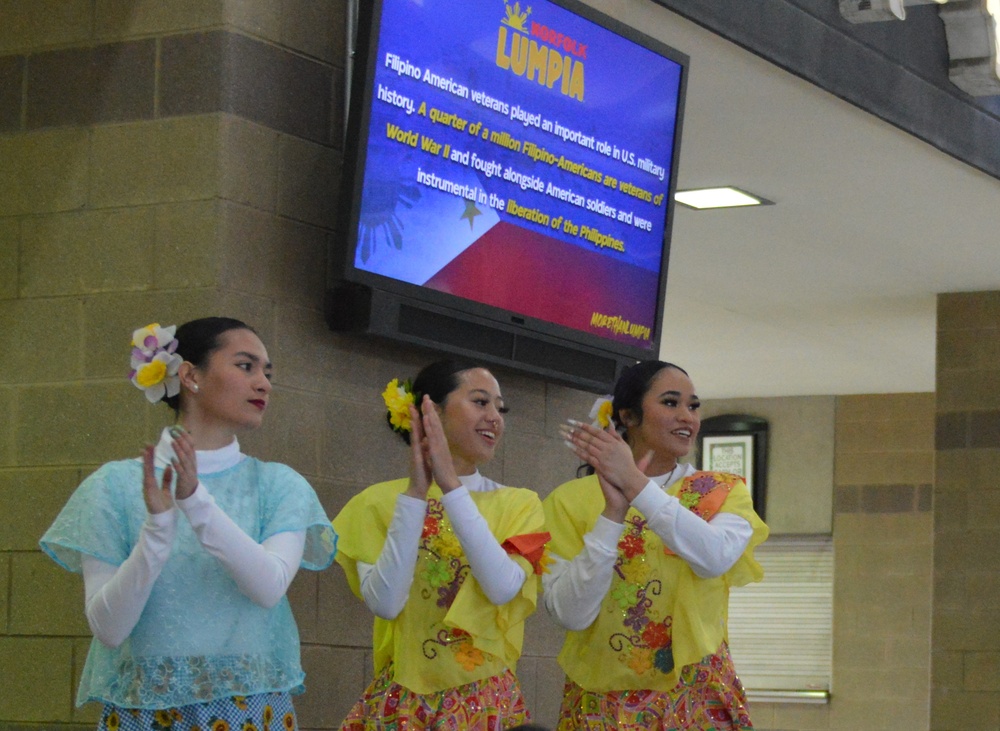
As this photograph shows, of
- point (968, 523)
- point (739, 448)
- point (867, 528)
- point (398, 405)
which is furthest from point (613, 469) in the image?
point (739, 448)

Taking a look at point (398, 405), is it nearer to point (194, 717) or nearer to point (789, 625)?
point (194, 717)

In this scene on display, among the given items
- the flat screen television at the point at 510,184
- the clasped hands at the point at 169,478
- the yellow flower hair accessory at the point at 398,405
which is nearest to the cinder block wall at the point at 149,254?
the flat screen television at the point at 510,184

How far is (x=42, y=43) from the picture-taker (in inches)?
159

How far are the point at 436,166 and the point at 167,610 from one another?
155 centimetres

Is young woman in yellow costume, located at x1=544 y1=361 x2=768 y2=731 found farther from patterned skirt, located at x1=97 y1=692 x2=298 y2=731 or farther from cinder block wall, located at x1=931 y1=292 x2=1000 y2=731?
cinder block wall, located at x1=931 y1=292 x2=1000 y2=731

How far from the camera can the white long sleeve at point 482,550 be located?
313cm

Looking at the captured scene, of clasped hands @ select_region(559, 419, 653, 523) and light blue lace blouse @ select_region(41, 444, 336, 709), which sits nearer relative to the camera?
light blue lace blouse @ select_region(41, 444, 336, 709)

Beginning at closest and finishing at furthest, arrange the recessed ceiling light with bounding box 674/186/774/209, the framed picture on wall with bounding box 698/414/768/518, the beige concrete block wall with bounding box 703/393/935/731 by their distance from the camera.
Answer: the recessed ceiling light with bounding box 674/186/774/209
the beige concrete block wall with bounding box 703/393/935/731
the framed picture on wall with bounding box 698/414/768/518

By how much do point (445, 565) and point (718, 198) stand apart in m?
3.83

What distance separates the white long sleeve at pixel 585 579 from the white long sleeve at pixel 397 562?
1.12 ft

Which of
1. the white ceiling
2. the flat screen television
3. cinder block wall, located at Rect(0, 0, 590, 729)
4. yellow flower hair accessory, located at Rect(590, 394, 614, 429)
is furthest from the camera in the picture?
the white ceiling

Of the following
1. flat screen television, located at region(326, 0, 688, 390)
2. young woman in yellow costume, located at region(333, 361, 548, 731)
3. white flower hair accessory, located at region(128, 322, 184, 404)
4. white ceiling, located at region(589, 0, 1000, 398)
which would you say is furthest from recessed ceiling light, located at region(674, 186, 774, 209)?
white flower hair accessory, located at region(128, 322, 184, 404)

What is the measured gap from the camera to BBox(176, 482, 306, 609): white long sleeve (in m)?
2.69

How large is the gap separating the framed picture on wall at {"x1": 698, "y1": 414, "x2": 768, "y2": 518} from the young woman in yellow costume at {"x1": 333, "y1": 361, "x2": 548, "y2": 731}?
27.5ft
